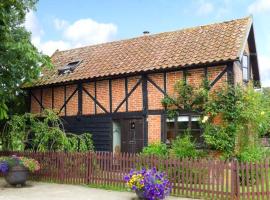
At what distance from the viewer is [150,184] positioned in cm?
1148

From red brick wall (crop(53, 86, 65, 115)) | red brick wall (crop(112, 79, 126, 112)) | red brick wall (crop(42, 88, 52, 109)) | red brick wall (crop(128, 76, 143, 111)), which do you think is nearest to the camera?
red brick wall (crop(128, 76, 143, 111))

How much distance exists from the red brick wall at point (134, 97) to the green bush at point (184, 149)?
3056 millimetres

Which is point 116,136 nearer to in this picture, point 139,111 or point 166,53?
point 139,111

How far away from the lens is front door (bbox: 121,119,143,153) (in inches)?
758

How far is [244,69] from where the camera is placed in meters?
19.5

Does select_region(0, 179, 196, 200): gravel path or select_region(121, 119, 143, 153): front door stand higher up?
select_region(121, 119, 143, 153): front door

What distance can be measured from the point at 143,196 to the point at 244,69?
1002cm

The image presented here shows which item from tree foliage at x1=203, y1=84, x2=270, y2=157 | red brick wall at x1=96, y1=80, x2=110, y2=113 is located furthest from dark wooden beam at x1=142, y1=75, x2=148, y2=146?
tree foliage at x1=203, y1=84, x2=270, y2=157

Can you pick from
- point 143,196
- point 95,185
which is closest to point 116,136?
point 95,185

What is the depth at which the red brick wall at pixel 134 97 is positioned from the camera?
19078mm

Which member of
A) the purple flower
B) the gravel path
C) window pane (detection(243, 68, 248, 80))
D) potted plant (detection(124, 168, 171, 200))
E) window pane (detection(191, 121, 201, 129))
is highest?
window pane (detection(243, 68, 248, 80))

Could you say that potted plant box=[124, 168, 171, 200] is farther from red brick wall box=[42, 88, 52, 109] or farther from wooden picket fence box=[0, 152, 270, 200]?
red brick wall box=[42, 88, 52, 109]

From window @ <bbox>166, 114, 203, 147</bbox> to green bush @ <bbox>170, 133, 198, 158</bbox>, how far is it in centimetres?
71

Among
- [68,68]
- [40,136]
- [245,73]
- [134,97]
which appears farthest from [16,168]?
[245,73]
